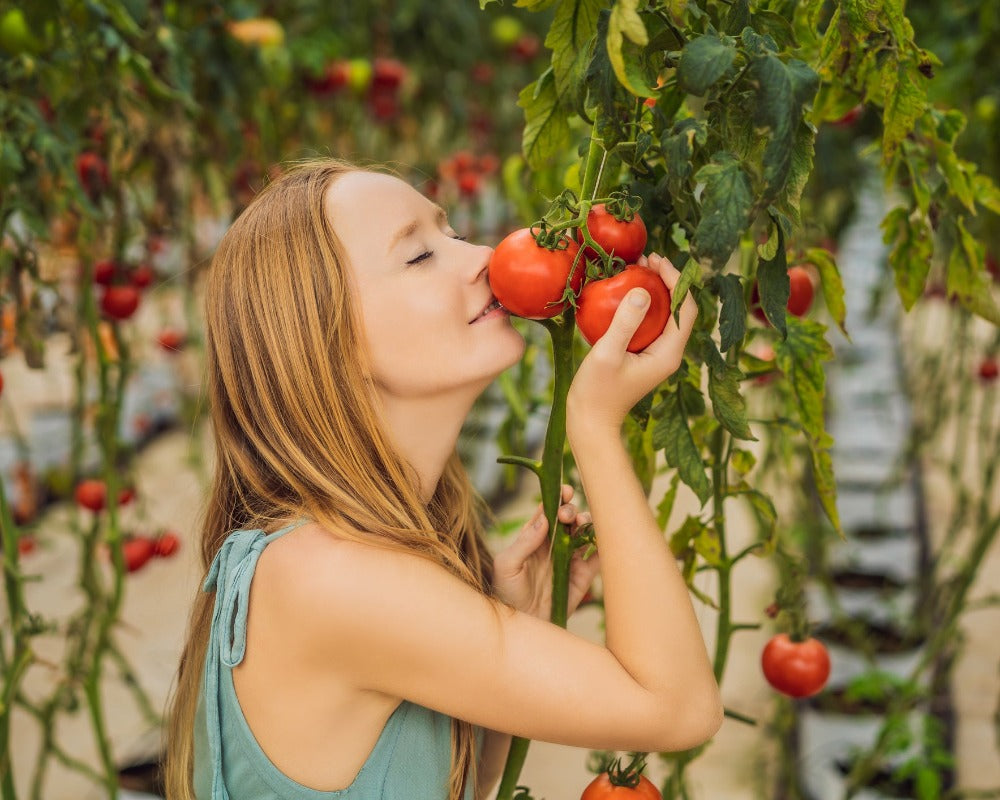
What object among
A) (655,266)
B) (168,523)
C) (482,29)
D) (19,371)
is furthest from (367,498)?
(19,371)

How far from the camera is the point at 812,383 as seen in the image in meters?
0.85

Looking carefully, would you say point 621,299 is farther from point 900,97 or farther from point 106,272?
point 106,272

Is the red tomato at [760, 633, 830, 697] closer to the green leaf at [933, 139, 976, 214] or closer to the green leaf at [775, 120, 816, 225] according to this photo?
the green leaf at [933, 139, 976, 214]

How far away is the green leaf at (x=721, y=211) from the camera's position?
585 millimetres

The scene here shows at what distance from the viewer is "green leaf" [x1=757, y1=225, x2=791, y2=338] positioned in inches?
26.1

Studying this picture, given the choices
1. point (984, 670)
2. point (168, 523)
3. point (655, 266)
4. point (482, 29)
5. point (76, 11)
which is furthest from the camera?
point (482, 29)

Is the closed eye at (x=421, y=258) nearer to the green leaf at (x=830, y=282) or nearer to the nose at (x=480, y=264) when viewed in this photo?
the nose at (x=480, y=264)

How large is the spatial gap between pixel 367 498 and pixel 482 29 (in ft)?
11.6

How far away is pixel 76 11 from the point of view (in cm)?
127

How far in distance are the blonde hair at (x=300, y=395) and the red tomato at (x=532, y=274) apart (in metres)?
0.19

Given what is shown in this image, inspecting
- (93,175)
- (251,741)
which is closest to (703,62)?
(251,741)

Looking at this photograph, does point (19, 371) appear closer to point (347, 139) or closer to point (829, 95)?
point (347, 139)

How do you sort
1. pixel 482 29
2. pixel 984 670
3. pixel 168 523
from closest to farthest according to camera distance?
1. pixel 984 670
2. pixel 168 523
3. pixel 482 29

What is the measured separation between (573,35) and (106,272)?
1.28 m
